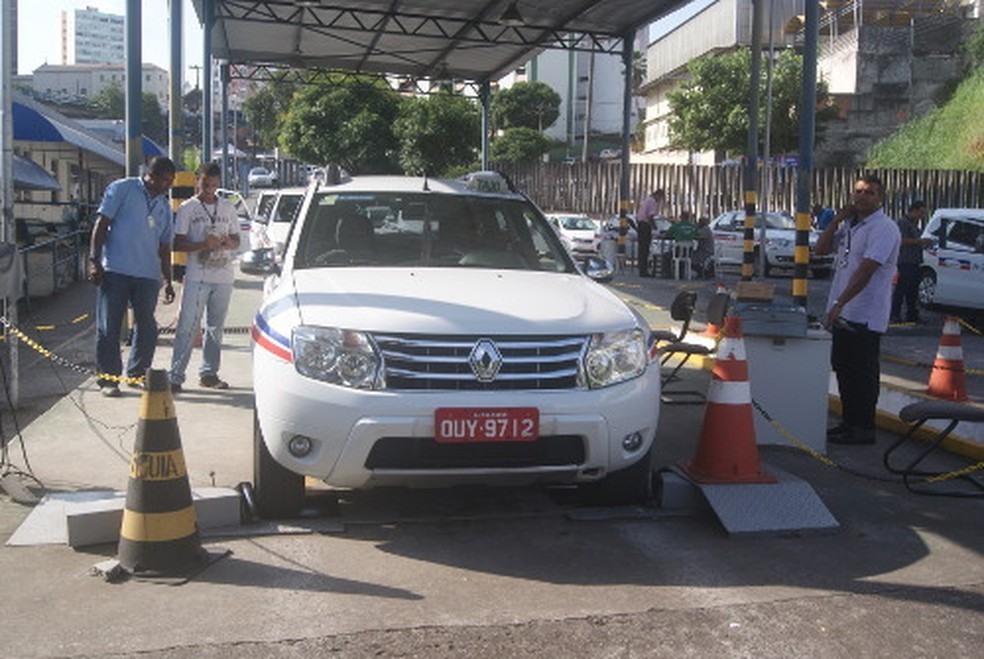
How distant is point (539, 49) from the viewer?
22.0 m

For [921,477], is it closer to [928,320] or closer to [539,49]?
[928,320]

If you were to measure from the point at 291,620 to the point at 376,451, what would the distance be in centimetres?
89

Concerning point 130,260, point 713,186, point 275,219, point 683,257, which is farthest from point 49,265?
point 713,186

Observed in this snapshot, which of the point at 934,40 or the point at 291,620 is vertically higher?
the point at 934,40

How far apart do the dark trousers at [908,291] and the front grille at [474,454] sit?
11865mm

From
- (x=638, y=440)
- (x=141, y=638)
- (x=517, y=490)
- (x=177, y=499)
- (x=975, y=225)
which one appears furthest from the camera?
(x=975, y=225)

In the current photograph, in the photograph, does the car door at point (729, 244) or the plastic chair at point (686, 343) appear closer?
the plastic chair at point (686, 343)

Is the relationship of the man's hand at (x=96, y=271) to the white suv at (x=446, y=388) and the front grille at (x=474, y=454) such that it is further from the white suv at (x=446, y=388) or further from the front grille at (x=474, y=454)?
the front grille at (x=474, y=454)

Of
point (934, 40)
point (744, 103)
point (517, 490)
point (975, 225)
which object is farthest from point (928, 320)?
point (934, 40)

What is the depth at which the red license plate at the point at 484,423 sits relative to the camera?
15.7 feet

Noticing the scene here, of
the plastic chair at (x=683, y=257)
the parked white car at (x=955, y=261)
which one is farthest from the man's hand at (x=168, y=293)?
the plastic chair at (x=683, y=257)

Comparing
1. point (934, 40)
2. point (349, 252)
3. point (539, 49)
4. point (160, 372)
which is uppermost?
point (934, 40)

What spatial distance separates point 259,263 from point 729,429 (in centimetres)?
295

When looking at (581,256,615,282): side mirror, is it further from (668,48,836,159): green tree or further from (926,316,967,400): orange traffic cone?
(668,48,836,159): green tree
